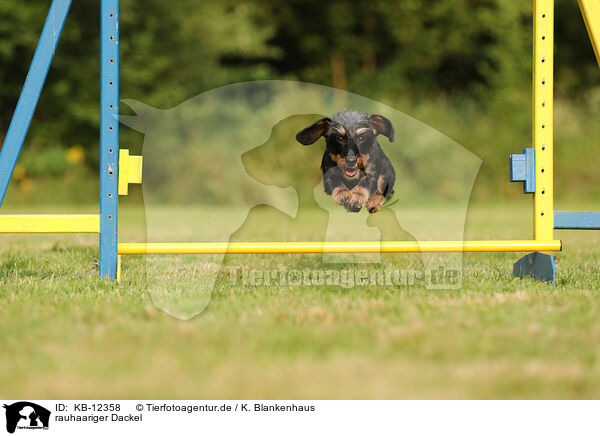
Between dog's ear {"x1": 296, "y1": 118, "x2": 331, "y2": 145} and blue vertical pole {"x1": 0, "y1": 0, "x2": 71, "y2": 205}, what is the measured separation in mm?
1118

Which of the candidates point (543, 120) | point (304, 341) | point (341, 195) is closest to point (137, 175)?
point (341, 195)

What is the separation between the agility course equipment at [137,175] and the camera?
2.42 meters

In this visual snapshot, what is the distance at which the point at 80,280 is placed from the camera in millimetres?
2611

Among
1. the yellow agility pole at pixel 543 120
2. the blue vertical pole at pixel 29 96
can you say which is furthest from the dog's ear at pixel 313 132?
the blue vertical pole at pixel 29 96

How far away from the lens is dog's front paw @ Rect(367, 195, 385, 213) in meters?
2.80

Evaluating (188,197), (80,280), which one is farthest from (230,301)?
(188,197)

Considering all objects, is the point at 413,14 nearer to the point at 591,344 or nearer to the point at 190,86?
the point at 190,86

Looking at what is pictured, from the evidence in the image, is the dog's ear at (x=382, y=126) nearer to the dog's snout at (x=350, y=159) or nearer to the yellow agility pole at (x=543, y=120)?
the dog's snout at (x=350, y=159)

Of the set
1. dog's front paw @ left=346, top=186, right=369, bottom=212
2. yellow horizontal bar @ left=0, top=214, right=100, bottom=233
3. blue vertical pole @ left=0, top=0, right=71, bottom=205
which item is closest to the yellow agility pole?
dog's front paw @ left=346, top=186, right=369, bottom=212

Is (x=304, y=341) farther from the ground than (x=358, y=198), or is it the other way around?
(x=358, y=198)

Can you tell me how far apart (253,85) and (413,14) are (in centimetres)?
1060

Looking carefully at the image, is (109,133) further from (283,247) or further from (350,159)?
(350,159)

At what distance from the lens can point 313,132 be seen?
2.74 m

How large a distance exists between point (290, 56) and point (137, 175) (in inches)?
431
